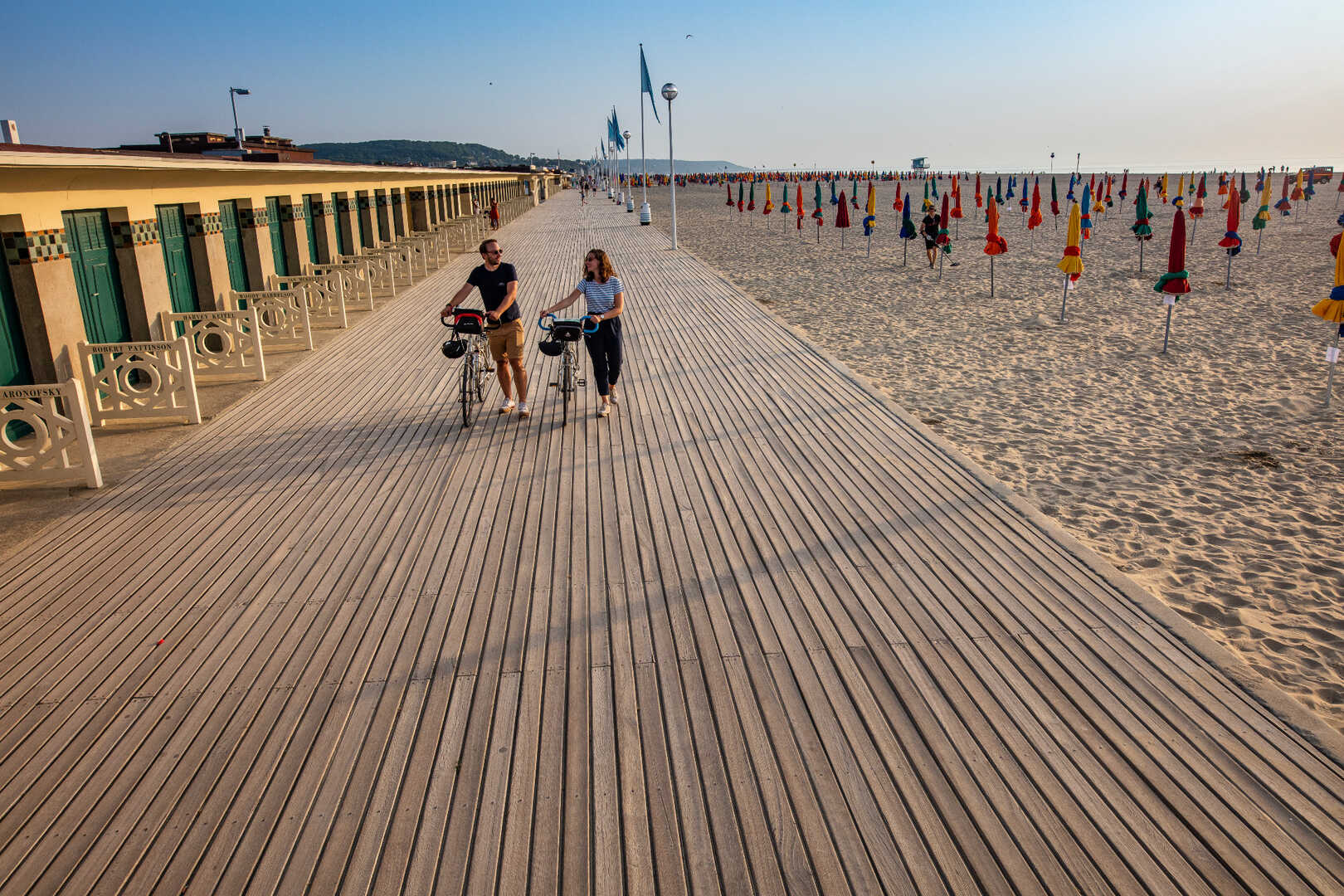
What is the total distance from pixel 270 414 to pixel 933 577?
21.3 ft

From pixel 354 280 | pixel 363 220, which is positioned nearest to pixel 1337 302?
pixel 354 280

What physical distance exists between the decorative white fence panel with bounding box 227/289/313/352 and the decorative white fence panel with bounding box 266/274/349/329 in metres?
0.97

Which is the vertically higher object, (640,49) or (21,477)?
(640,49)

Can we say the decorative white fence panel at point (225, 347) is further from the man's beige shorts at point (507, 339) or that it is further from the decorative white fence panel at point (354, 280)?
the decorative white fence panel at point (354, 280)

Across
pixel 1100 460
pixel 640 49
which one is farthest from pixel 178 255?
pixel 640 49

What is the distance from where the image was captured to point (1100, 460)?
22.8ft

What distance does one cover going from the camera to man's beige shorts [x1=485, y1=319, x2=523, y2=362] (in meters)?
7.43

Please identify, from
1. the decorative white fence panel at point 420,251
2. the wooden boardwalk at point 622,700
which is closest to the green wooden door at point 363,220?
the decorative white fence panel at point 420,251

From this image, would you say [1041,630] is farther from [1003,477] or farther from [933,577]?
[1003,477]

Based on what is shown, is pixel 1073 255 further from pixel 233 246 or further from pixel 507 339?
pixel 233 246

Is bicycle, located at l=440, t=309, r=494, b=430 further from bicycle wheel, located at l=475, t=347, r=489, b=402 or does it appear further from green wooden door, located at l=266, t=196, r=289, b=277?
green wooden door, located at l=266, t=196, r=289, b=277

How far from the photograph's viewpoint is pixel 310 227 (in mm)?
16734

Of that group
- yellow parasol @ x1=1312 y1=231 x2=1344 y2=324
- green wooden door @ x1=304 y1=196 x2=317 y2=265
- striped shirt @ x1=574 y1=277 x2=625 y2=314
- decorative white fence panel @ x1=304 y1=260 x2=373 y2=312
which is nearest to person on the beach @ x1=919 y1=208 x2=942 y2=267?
yellow parasol @ x1=1312 y1=231 x2=1344 y2=324

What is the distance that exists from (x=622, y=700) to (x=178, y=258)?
10.2 meters
